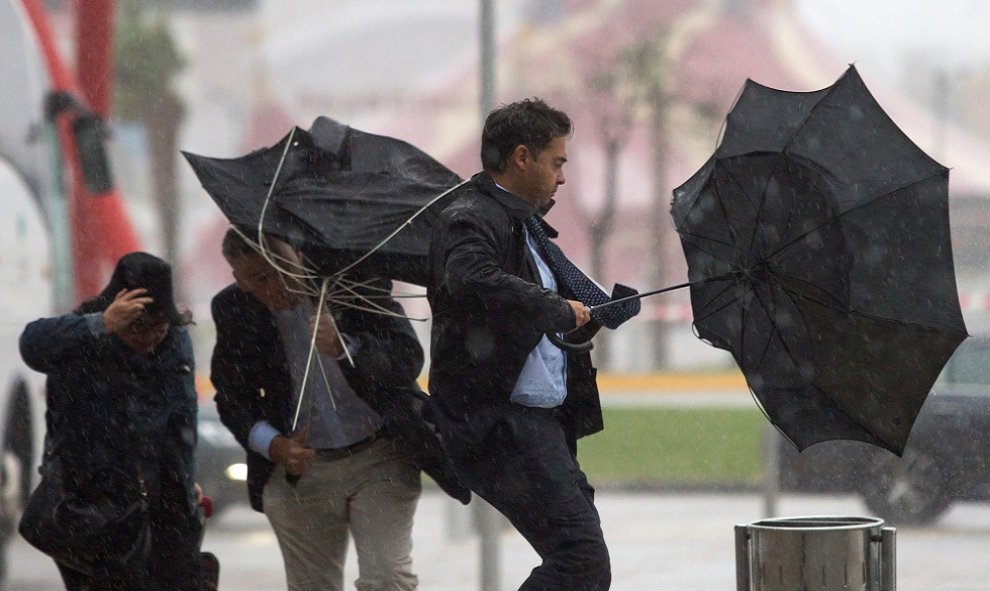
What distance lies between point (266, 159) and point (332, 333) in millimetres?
646

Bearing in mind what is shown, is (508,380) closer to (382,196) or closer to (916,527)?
(382,196)

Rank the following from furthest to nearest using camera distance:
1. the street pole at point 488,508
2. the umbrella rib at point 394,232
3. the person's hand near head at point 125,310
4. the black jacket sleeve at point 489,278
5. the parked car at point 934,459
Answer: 1. the parked car at point 934,459
2. the street pole at point 488,508
3. the person's hand near head at point 125,310
4. the umbrella rib at point 394,232
5. the black jacket sleeve at point 489,278

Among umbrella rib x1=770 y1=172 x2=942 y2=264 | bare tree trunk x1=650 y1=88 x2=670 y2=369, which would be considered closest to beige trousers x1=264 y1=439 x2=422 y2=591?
umbrella rib x1=770 y1=172 x2=942 y2=264

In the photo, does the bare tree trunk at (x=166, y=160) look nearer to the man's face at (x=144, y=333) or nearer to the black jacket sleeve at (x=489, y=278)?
the man's face at (x=144, y=333)

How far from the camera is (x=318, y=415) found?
5.29 meters

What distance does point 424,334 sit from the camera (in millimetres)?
19750

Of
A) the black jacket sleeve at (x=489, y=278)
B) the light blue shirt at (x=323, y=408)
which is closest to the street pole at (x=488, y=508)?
the light blue shirt at (x=323, y=408)

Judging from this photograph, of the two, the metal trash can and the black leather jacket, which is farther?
the metal trash can

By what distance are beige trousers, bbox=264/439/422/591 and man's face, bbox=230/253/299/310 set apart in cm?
51

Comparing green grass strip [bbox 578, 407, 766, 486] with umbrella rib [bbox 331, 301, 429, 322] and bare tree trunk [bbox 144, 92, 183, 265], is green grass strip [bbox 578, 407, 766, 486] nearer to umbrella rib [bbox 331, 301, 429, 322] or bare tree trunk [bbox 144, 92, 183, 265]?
umbrella rib [bbox 331, 301, 429, 322]

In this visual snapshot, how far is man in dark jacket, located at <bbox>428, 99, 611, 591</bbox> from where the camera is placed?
14.1ft

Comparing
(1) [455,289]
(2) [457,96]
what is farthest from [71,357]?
(2) [457,96]

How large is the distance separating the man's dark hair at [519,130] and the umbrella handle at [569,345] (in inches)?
19.3

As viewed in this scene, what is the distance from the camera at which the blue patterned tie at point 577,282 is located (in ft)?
14.6
